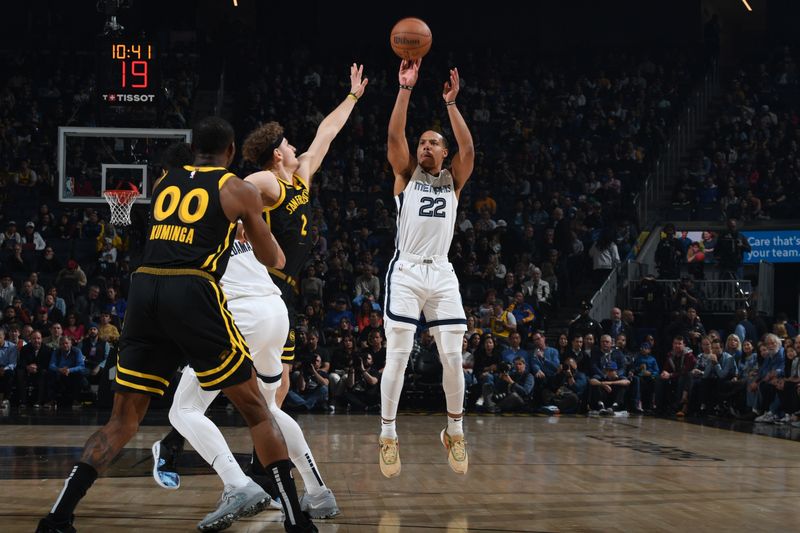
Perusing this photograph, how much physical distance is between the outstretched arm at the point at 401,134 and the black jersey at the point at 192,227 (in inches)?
91.6

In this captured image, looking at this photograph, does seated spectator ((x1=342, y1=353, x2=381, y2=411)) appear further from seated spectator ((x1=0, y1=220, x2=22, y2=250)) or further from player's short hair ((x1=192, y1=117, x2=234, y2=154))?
player's short hair ((x1=192, y1=117, x2=234, y2=154))

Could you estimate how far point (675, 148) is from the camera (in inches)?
947

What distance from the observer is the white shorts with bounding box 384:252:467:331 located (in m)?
6.77

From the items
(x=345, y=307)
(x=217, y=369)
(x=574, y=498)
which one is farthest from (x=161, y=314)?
(x=345, y=307)

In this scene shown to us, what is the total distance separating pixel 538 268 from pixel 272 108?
8.06 m

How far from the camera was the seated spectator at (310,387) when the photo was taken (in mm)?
14180

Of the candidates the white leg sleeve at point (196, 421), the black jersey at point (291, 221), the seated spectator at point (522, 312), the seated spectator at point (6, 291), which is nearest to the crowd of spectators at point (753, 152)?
the seated spectator at point (522, 312)

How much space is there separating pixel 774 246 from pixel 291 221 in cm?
1672

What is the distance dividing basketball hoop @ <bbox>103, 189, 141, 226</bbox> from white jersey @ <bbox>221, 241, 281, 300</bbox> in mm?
9212

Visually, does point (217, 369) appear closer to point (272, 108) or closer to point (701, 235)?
point (701, 235)

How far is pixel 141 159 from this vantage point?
15.1 metres

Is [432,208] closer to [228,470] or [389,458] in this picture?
[389,458]

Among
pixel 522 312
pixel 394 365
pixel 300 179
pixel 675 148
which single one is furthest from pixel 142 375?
pixel 675 148

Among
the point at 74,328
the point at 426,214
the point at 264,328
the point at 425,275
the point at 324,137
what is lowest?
the point at 74,328
